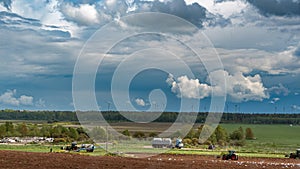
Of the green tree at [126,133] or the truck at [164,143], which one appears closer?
the truck at [164,143]

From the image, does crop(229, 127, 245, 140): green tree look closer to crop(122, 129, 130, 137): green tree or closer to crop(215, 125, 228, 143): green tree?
crop(215, 125, 228, 143): green tree

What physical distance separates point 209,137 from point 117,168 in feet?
260

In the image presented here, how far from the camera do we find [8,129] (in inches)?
4547

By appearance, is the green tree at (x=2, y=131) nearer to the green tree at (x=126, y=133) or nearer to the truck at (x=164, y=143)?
the green tree at (x=126, y=133)

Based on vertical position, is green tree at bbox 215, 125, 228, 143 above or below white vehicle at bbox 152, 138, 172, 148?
above

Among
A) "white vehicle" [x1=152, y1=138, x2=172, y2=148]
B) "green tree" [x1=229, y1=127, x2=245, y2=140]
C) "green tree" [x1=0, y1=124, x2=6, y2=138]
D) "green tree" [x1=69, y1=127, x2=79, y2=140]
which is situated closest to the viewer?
"white vehicle" [x1=152, y1=138, x2=172, y2=148]

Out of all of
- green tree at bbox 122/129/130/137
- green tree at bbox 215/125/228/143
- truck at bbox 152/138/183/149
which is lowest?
truck at bbox 152/138/183/149

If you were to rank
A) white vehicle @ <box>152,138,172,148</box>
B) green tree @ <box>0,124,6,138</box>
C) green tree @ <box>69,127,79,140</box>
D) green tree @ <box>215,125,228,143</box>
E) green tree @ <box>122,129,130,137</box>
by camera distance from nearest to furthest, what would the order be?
white vehicle @ <box>152,138,172,148</box> < green tree @ <box>122,129,130,137</box> < green tree @ <box>69,127,79,140</box> < green tree @ <box>0,124,6,138</box> < green tree @ <box>215,125,228,143</box>

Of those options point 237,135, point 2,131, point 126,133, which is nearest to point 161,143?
point 126,133

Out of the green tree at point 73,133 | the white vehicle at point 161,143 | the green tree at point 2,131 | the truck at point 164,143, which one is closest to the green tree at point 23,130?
the green tree at point 2,131

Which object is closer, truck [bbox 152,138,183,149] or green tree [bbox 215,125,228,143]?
truck [bbox 152,138,183,149]

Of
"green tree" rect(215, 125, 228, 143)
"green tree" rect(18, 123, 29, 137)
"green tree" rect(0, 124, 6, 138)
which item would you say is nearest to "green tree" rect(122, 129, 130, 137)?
"green tree" rect(215, 125, 228, 143)

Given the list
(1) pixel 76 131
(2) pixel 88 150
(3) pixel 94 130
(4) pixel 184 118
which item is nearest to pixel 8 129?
(1) pixel 76 131

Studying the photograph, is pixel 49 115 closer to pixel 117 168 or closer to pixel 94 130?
pixel 94 130
